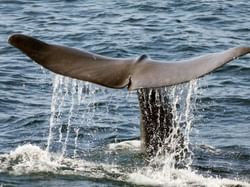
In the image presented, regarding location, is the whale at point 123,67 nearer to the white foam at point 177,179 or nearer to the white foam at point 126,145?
the white foam at point 177,179

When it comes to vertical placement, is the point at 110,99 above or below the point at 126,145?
above

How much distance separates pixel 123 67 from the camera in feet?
25.8

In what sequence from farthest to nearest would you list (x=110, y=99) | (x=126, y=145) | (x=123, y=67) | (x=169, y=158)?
(x=110, y=99) < (x=126, y=145) < (x=169, y=158) < (x=123, y=67)

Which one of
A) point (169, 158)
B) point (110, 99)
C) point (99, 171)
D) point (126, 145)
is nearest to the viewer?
point (169, 158)

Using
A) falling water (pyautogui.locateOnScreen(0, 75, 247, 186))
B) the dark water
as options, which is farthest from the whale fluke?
the dark water

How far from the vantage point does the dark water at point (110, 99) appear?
31.0 feet

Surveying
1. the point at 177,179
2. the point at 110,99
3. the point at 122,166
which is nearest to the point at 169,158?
the point at 177,179

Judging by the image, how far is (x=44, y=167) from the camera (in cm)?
947

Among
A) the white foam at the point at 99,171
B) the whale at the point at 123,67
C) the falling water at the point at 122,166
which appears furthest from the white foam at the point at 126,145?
the whale at the point at 123,67

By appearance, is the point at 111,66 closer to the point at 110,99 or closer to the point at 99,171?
the point at 99,171

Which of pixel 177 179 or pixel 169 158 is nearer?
pixel 177 179

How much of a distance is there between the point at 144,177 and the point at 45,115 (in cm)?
394

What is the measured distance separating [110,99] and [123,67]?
18.4 feet

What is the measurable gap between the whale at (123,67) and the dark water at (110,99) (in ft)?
1.68
